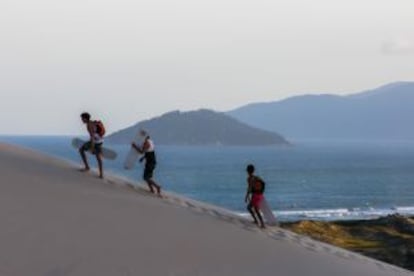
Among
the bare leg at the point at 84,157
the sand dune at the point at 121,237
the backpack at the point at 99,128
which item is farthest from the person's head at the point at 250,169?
the bare leg at the point at 84,157

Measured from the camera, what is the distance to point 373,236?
42281 millimetres

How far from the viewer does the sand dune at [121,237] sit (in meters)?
9.34

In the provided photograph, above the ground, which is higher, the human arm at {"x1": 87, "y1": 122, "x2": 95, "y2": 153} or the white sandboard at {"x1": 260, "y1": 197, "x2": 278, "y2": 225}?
the human arm at {"x1": 87, "y1": 122, "x2": 95, "y2": 153}

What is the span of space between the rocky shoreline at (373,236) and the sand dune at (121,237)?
49.4ft

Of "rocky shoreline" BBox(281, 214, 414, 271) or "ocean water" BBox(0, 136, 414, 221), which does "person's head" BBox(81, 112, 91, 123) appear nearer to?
"rocky shoreline" BBox(281, 214, 414, 271)

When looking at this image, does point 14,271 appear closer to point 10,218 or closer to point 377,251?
point 10,218

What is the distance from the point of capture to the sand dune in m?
9.34

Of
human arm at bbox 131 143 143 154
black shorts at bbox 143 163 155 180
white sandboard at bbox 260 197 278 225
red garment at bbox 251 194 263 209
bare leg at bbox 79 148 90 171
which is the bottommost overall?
white sandboard at bbox 260 197 278 225

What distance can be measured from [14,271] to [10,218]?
6.17ft

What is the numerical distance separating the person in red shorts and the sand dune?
297 mm

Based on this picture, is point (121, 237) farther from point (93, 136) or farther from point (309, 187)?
point (309, 187)

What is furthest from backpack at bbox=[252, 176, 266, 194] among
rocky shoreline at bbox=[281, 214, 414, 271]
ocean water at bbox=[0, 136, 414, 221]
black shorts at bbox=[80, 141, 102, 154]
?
ocean water at bbox=[0, 136, 414, 221]

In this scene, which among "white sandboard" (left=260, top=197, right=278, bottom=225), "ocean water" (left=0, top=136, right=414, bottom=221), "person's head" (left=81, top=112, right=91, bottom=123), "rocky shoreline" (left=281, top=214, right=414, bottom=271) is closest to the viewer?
"person's head" (left=81, top=112, right=91, bottom=123)

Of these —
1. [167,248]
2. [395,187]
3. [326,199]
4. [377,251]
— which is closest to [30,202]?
[167,248]
